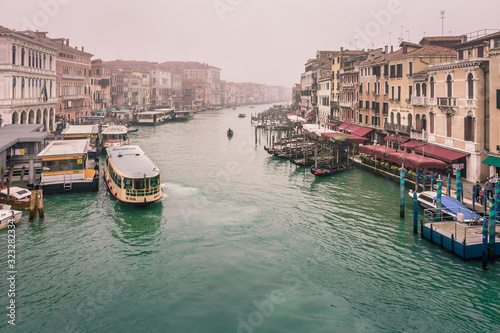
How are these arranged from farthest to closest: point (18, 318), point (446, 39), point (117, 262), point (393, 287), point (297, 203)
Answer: point (446, 39)
point (297, 203)
point (117, 262)
point (393, 287)
point (18, 318)

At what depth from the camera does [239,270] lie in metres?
15.9

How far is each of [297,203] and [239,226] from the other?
19.1 ft

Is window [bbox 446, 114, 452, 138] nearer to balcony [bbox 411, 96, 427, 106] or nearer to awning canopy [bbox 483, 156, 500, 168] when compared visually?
balcony [bbox 411, 96, 427, 106]

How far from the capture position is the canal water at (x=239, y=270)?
12.6m

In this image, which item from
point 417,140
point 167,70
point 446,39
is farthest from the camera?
point 167,70

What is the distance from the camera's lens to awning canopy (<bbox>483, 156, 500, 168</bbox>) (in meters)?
23.7

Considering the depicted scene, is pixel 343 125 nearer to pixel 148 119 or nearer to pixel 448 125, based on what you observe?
pixel 448 125

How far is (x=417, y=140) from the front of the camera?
3359 cm

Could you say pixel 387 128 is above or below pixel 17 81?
below

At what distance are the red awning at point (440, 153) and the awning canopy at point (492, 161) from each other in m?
Answer: 2.24

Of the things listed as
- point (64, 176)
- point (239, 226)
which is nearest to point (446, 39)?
point (239, 226)

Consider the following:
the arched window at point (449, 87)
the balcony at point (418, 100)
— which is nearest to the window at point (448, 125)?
the arched window at point (449, 87)

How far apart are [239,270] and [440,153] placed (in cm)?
1927

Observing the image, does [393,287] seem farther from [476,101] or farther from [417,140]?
[417,140]
